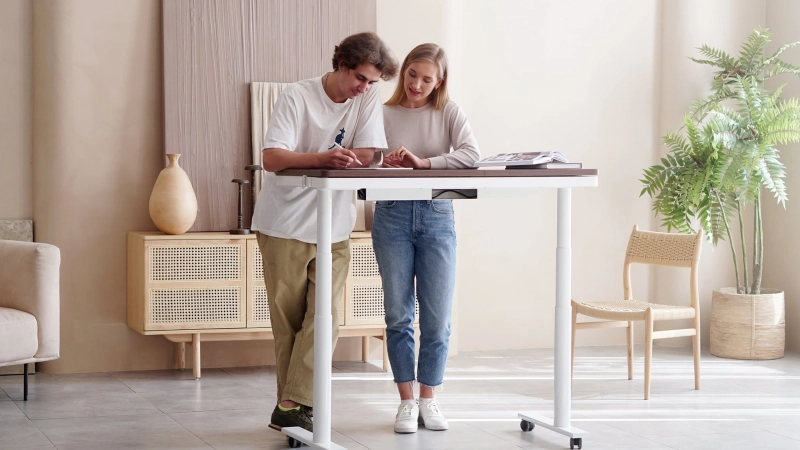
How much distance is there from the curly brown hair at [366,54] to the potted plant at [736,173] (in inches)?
107

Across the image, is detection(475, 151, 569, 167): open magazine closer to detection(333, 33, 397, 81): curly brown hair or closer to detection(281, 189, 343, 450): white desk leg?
detection(333, 33, 397, 81): curly brown hair

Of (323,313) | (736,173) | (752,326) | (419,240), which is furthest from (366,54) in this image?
(752,326)

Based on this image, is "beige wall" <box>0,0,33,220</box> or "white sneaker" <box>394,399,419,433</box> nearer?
"white sneaker" <box>394,399,419,433</box>

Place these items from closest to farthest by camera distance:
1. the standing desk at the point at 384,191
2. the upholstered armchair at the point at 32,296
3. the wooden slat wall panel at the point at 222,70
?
1. the standing desk at the point at 384,191
2. the upholstered armchair at the point at 32,296
3. the wooden slat wall panel at the point at 222,70

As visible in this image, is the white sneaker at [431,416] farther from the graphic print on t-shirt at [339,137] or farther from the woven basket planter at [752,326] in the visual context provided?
the woven basket planter at [752,326]

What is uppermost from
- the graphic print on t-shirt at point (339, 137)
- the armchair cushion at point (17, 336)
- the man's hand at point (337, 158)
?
the graphic print on t-shirt at point (339, 137)

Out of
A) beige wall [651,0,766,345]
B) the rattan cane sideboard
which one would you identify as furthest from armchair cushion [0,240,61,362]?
beige wall [651,0,766,345]

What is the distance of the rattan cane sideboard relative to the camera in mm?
4926

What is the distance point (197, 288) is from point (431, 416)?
160 centimetres

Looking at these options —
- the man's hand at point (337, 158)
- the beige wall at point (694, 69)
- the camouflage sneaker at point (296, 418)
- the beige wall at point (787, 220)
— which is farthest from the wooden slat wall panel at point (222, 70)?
the beige wall at point (787, 220)

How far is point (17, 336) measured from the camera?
4344 millimetres

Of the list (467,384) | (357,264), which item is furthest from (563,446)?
(357,264)

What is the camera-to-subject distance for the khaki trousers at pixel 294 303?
364cm

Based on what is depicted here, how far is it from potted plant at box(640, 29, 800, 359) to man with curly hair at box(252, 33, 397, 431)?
104 inches
